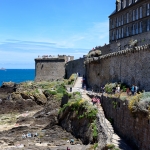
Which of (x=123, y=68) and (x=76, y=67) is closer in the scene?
(x=123, y=68)

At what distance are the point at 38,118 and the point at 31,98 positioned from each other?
954cm

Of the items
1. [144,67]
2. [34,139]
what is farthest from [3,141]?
[144,67]

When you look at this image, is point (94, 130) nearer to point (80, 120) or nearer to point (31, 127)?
point (80, 120)

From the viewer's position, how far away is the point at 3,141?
24.7m

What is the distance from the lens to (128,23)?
121ft

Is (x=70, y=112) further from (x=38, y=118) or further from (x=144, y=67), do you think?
(x=144, y=67)

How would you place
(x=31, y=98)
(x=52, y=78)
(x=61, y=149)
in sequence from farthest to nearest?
(x=52, y=78), (x=31, y=98), (x=61, y=149)

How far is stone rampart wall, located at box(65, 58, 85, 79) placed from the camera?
164 feet

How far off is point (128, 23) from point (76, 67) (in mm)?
18193

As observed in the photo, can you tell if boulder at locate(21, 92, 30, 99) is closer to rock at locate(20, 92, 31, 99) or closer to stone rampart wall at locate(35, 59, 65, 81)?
rock at locate(20, 92, 31, 99)

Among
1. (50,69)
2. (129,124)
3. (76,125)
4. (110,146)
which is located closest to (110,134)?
(129,124)

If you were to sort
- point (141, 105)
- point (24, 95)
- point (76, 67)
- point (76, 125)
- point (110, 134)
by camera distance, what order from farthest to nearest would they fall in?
1. point (76, 67)
2. point (24, 95)
3. point (76, 125)
4. point (110, 134)
5. point (141, 105)

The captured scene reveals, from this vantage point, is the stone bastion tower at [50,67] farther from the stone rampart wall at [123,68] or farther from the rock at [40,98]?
the stone rampart wall at [123,68]

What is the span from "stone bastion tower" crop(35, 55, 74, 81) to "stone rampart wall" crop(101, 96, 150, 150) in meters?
37.7
